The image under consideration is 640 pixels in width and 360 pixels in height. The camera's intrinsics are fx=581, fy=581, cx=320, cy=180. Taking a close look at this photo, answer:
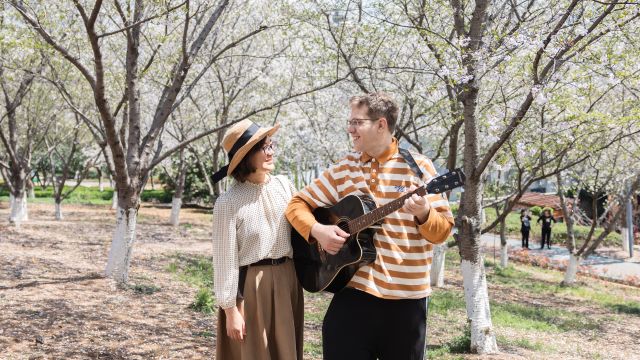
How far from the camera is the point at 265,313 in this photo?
276 centimetres

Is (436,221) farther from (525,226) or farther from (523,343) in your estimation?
(525,226)

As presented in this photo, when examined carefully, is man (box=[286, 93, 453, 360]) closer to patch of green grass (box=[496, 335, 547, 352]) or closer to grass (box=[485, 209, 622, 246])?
patch of green grass (box=[496, 335, 547, 352])

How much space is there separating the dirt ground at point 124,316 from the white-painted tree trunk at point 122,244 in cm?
16

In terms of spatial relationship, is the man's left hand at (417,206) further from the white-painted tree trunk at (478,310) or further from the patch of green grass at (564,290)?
the patch of green grass at (564,290)

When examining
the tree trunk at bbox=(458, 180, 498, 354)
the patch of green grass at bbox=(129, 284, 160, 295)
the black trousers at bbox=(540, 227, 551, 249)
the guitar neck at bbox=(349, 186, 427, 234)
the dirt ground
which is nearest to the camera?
the guitar neck at bbox=(349, 186, 427, 234)

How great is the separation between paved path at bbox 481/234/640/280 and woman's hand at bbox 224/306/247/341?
51.4 ft

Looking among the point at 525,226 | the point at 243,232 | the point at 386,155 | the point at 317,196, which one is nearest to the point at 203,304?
the point at 243,232

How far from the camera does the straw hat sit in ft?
9.07

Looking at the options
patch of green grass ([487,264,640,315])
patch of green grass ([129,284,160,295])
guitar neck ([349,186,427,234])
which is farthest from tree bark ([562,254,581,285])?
guitar neck ([349,186,427,234])

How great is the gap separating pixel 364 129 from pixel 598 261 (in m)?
18.8

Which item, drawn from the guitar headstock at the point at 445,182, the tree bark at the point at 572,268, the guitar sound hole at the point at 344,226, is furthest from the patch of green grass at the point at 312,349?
the tree bark at the point at 572,268

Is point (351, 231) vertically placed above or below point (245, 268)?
above

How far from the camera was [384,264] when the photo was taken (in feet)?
8.11

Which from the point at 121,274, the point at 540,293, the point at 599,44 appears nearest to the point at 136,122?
the point at 121,274
